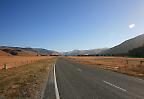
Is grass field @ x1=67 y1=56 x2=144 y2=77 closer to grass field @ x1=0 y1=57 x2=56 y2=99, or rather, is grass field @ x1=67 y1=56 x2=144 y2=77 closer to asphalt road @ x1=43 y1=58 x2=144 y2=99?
asphalt road @ x1=43 y1=58 x2=144 y2=99

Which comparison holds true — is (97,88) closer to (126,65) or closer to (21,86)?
(21,86)

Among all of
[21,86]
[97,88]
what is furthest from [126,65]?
[21,86]

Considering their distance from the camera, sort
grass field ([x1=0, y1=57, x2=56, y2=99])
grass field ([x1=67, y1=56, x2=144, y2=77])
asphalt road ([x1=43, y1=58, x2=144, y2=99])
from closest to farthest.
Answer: asphalt road ([x1=43, y1=58, x2=144, y2=99]) → grass field ([x1=0, y1=57, x2=56, y2=99]) → grass field ([x1=67, y1=56, x2=144, y2=77])

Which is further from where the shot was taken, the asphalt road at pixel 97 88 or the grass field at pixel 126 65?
the grass field at pixel 126 65

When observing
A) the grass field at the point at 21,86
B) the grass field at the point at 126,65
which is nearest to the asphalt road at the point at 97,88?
the grass field at the point at 21,86

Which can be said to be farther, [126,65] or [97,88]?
[126,65]

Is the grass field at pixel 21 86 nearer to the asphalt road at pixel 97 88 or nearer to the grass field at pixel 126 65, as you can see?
the asphalt road at pixel 97 88

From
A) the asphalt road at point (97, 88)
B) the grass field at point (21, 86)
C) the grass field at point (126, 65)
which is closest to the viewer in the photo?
the asphalt road at point (97, 88)

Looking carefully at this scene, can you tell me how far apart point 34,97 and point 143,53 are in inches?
5513

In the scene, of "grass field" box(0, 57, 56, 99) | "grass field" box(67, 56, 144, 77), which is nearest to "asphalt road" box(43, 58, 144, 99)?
"grass field" box(0, 57, 56, 99)

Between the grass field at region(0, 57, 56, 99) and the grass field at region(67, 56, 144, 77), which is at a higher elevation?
the grass field at region(67, 56, 144, 77)

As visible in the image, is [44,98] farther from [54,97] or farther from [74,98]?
[74,98]

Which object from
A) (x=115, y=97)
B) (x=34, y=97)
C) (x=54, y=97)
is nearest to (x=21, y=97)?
(x=34, y=97)

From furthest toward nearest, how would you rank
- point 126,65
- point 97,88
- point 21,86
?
point 126,65 → point 21,86 → point 97,88
